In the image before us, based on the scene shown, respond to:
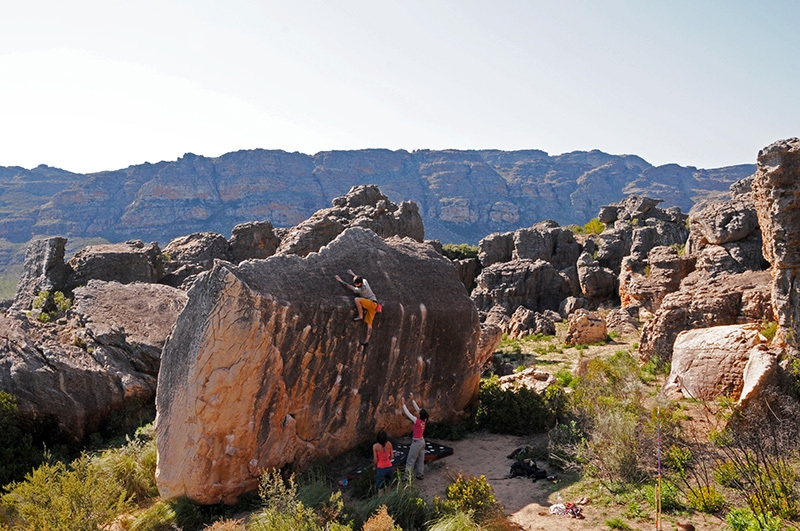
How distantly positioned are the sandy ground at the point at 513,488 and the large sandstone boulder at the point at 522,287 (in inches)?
678

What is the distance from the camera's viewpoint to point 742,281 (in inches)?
566

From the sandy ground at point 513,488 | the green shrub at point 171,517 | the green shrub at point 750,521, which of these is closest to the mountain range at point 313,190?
the sandy ground at point 513,488

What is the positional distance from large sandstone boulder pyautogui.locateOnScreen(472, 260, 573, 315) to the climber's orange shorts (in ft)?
61.2

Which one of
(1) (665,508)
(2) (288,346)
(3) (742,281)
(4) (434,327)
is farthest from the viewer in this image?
(3) (742,281)

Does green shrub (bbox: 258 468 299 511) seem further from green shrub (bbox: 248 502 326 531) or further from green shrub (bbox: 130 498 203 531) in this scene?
green shrub (bbox: 130 498 203 531)

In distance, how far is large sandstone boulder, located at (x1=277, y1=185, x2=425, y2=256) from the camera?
2538 centimetres

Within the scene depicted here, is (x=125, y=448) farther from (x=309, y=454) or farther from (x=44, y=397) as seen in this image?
(x=309, y=454)

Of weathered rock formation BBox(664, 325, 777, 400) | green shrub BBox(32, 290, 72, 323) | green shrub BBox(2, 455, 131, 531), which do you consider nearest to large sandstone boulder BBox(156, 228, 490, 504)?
green shrub BBox(2, 455, 131, 531)

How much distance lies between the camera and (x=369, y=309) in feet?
32.7

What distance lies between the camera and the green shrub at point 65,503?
739 cm

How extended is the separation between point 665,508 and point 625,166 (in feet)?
530

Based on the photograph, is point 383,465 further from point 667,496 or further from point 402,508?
point 667,496

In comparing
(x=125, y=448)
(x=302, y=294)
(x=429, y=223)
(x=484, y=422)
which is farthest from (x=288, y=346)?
(x=429, y=223)

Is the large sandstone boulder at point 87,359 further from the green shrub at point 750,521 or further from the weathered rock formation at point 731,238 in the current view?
the weathered rock formation at point 731,238
